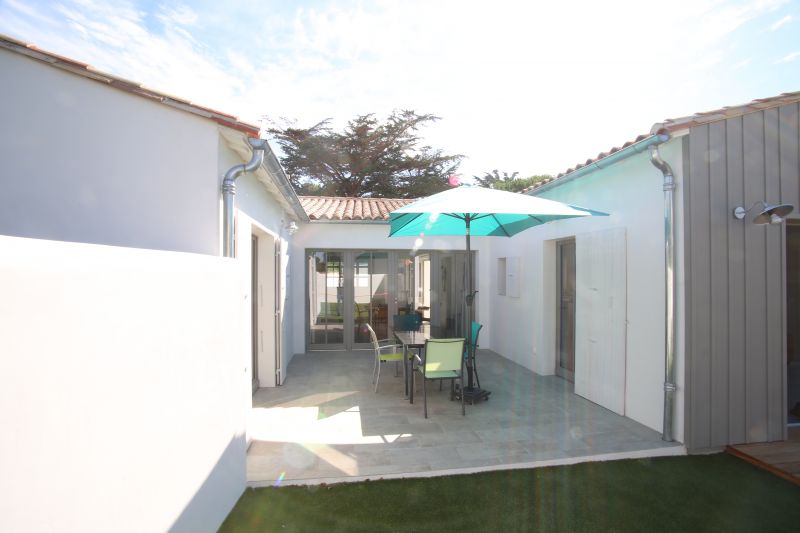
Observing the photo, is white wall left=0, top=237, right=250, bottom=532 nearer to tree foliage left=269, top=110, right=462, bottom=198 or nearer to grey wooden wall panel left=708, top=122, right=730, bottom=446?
grey wooden wall panel left=708, top=122, right=730, bottom=446

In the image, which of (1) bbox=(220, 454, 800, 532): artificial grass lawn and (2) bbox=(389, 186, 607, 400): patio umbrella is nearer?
(1) bbox=(220, 454, 800, 532): artificial grass lawn

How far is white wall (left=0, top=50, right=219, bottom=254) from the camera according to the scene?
3.71 m

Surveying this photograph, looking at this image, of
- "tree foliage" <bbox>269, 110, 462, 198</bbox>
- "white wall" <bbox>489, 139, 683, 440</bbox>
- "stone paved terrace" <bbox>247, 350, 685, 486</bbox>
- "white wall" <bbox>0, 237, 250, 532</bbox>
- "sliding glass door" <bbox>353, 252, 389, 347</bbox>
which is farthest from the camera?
"tree foliage" <bbox>269, 110, 462, 198</bbox>

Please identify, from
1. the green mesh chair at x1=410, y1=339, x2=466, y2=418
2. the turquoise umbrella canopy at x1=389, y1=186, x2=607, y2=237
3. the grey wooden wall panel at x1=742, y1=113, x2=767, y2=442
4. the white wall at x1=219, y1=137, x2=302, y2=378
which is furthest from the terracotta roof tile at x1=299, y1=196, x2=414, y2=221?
the grey wooden wall panel at x1=742, y1=113, x2=767, y2=442

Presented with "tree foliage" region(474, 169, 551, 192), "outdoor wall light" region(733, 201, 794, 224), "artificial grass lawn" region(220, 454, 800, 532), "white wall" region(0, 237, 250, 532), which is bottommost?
"artificial grass lawn" region(220, 454, 800, 532)

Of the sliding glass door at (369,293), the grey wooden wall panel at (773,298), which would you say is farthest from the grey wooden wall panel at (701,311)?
the sliding glass door at (369,293)

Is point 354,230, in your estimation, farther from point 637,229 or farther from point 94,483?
point 94,483

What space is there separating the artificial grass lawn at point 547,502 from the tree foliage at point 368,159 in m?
18.2

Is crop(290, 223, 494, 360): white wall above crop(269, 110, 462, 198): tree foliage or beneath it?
beneath

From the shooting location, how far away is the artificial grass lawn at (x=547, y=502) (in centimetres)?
326

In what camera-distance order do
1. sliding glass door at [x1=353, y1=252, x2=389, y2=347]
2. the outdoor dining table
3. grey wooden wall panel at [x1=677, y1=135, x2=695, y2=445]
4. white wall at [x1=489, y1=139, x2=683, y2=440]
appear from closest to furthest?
grey wooden wall panel at [x1=677, y1=135, x2=695, y2=445] < white wall at [x1=489, y1=139, x2=683, y2=440] < the outdoor dining table < sliding glass door at [x1=353, y1=252, x2=389, y2=347]

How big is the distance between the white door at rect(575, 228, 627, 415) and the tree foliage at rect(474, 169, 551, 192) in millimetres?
14378

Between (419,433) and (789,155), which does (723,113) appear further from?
(419,433)

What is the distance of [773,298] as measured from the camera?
15.2 feet
